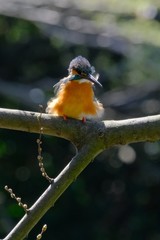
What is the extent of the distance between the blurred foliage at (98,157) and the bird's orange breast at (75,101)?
6.69m

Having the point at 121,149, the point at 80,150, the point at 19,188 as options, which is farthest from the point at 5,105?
the point at 80,150

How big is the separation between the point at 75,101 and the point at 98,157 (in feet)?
29.9

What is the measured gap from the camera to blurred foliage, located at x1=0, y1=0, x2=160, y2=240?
13211mm

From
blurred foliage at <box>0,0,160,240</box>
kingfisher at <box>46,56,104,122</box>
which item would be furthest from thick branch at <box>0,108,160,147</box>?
blurred foliage at <box>0,0,160,240</box>

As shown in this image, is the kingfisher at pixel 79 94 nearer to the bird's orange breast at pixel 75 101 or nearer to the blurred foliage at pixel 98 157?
the bird's orange breast at pixel 75 101

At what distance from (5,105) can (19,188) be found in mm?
1416

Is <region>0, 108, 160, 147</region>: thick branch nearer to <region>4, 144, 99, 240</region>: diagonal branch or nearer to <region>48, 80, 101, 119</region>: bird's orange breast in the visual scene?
<region>4, 144, 99, 240</region>: diagonal branch

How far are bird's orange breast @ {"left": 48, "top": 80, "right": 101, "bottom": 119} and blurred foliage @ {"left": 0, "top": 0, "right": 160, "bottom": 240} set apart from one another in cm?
669

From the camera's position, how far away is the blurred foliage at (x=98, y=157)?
1321 centimetres

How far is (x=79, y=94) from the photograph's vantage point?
18.9 ft

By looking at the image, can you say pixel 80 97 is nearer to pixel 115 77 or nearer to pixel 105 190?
pixel 115 77

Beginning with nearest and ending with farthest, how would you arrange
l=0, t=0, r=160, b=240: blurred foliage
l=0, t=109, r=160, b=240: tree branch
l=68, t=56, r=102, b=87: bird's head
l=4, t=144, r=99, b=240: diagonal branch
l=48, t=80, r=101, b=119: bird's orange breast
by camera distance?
l=4, t=144, r=99, b=240: diagonal branch
l=0, t=109, r=160, b=240: tree branch
l=48, t=80, r=101, b=119: bird's orange breast
l=68, t=56, r=102, b=87: bird's head
l=0, t=0, r=160, b=240: blurred foliage

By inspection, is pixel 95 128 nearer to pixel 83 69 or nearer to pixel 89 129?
pixel 89 129

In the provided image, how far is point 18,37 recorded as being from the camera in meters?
15.5
